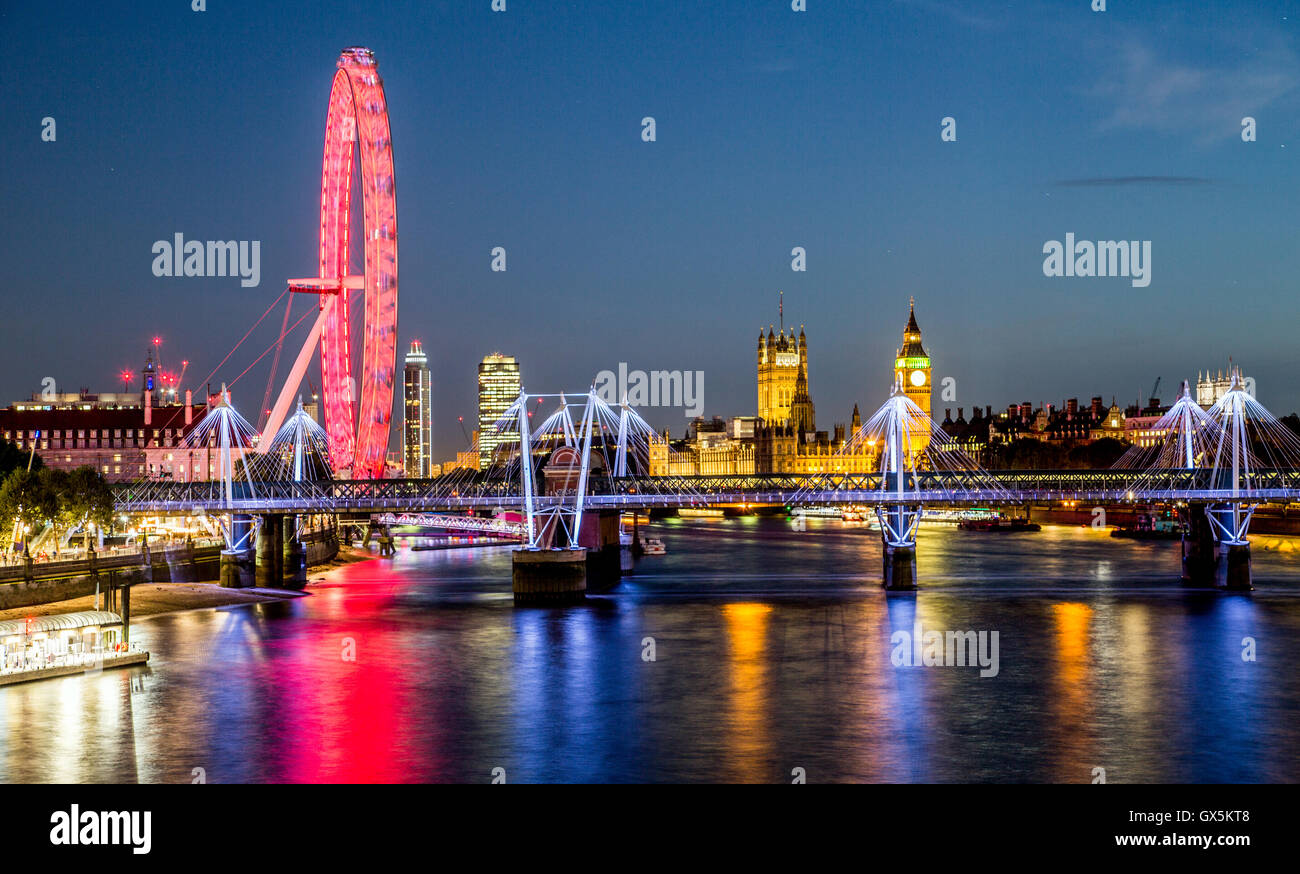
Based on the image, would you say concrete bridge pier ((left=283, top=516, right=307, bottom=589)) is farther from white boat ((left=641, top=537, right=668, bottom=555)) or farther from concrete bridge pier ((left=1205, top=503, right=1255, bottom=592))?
concrete bridge pier ((left=1205, top=503, right=1255, bottom=592))

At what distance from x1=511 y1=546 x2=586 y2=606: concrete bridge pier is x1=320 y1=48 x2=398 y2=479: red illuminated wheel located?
10.1 metres

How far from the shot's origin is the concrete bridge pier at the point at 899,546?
53906mm

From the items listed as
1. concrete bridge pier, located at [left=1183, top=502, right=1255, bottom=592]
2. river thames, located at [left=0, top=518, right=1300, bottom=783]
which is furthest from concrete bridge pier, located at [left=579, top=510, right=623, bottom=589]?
concrete bridge pier, located at [left=1183, top=502, right=1255, bottom=592]

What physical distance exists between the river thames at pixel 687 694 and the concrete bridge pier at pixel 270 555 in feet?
16.1

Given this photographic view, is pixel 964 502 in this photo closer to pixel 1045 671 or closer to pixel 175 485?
pixel 1045 671

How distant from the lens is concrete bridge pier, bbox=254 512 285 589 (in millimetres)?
57500

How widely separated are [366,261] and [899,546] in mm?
23959

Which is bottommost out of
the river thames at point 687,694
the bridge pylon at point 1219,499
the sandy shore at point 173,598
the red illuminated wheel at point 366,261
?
the river thames at point 687,694

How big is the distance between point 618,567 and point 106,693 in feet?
117

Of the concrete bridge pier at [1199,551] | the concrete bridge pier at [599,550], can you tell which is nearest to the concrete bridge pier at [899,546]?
the concrete bridge pier at [1199,551]

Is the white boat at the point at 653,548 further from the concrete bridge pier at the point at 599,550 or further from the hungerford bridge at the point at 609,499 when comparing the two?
the hungerford bridge at the point at 609,499

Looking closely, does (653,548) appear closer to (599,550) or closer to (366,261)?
(599,550)
